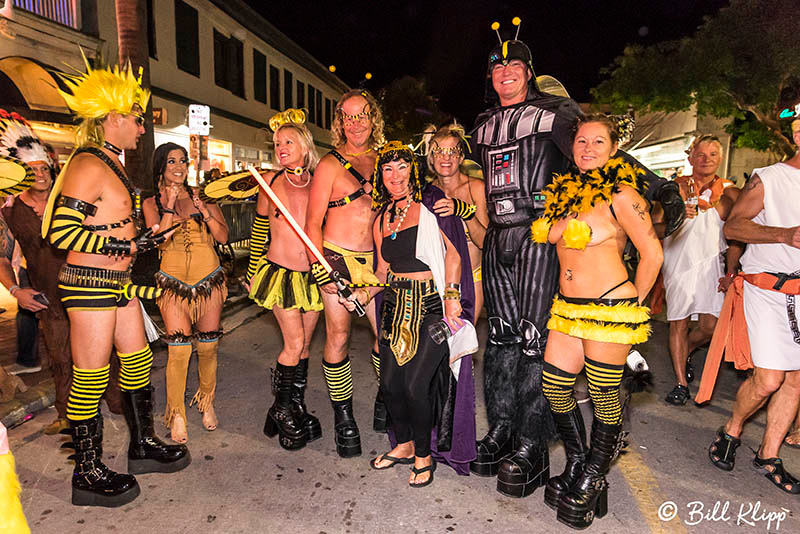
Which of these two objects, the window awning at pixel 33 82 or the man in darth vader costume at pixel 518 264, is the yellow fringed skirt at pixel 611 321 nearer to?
the man in darth vader costume at pixel 518 264

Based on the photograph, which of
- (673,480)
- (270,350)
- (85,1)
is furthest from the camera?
(85,1)

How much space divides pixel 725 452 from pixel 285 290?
3.50 meters

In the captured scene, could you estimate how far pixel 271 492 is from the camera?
3.32 m

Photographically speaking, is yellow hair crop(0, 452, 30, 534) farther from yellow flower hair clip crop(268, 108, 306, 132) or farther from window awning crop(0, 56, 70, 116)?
window awning crop(0, 56, 70, 116)

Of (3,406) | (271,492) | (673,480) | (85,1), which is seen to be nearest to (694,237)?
(673,480)

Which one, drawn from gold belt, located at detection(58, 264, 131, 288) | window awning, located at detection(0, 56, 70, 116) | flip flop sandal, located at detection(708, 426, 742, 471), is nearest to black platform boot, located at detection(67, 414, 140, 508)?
gold belt, located at detection(58, 264, 131, 288)

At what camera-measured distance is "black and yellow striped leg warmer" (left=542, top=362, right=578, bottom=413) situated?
308 centimetres

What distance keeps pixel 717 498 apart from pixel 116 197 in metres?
4.36

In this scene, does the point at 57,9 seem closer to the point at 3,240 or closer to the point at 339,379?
the point at 3,240

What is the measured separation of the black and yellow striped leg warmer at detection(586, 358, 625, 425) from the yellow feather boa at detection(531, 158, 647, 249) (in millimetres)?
714

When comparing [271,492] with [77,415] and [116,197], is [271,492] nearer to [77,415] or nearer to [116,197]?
[77,415]

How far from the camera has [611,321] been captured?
2854 mm

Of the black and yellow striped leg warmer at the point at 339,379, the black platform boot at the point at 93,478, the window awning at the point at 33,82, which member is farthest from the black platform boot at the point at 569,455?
the window awning at the point at 33,82

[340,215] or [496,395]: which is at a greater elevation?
[340,215]
